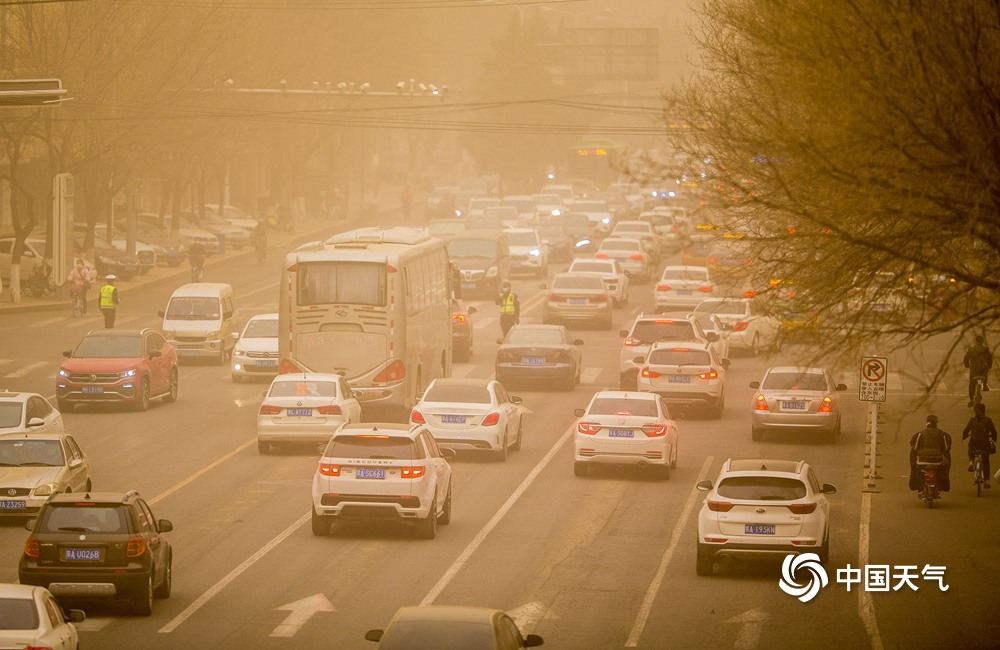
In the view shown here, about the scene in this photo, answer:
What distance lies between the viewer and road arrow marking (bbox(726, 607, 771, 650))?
19.0 metres

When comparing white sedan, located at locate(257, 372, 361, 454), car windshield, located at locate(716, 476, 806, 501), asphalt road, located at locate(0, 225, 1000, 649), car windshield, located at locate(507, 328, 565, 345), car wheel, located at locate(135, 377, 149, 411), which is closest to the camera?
asphalt road, located at locate(0, 225, 1000, 649)

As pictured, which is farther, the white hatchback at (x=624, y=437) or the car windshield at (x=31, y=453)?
the white hatchback at (x=624, y=437)

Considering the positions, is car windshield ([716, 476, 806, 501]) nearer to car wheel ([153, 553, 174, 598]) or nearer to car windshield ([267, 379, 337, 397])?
car wheel ([153, 553, 174, 598])

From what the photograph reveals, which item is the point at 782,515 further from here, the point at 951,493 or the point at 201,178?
the point at 201,178

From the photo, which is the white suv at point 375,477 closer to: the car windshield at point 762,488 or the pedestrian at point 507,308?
the car windshield at point 762,488

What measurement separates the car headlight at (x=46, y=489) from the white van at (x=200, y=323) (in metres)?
20.7

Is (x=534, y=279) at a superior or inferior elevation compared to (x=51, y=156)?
inferior

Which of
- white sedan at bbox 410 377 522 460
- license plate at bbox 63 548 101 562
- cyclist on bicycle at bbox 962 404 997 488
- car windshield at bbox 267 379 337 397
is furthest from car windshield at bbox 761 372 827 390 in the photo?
license plate at bbox 63 548 101 562

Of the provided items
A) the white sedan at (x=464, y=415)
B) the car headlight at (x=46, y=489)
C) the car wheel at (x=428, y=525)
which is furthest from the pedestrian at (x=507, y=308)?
the car headlight at (x=46, y=489)

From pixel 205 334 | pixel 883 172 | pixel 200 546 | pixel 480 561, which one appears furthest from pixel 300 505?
pixel 205 334

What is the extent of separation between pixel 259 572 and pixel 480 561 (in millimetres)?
3041

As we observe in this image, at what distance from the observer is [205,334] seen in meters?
46.3

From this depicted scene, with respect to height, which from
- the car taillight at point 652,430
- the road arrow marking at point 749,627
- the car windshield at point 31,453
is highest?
the car windshield at point 31,453

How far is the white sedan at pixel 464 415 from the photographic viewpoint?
31.2 metres
